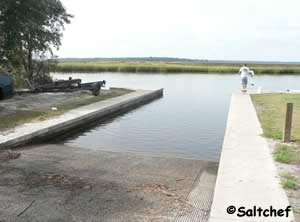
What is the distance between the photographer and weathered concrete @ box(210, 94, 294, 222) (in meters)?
4.83

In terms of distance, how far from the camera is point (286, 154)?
735 centimetres

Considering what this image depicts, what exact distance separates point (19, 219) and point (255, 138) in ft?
18.8

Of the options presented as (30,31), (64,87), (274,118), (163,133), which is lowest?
(163,133)

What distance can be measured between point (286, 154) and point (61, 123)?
6057 millimetres

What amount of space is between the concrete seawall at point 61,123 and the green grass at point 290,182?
537 centimetres

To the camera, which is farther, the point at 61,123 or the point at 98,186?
the point at 61,123

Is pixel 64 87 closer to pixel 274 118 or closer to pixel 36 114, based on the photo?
pixel 36 114

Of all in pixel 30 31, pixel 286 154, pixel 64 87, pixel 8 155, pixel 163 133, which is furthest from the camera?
pixel 64 87

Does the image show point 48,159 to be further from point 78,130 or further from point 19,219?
point 78,130

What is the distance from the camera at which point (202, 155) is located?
971 centimetres

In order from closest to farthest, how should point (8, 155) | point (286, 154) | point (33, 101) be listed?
point (286, 154) < point (8, 155) < point (33, 101)

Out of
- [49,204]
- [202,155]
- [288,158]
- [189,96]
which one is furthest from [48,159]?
[189,96]

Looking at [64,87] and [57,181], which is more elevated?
[64,87]

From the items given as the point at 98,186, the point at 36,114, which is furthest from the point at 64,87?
the point at 98,186
